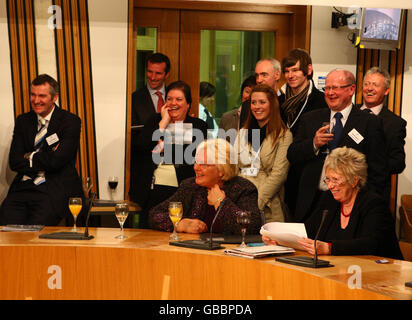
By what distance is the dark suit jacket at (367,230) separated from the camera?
2.77 meters

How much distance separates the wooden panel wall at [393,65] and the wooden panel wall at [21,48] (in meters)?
2.85

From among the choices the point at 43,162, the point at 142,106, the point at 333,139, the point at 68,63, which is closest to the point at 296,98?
the point at 333,139

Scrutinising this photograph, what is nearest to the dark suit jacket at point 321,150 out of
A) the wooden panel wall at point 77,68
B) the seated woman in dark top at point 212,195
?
the seated woman in dark top at point 212,195

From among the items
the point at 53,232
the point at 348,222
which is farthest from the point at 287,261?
the point at 53,232

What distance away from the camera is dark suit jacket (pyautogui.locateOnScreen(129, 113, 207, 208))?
178 inches

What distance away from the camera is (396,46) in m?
5.42

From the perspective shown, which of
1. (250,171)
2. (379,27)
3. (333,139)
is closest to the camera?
(333,139)

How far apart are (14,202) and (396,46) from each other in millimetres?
3462

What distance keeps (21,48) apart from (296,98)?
7.60 ft

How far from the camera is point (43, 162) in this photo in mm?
4371

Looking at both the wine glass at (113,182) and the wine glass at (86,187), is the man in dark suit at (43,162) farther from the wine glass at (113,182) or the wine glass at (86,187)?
the wine glass at (113,182)

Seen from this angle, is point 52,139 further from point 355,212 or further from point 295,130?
point 355,212

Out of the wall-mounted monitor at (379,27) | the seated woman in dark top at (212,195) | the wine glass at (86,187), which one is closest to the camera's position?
the seated woman in dark top at (212,195)

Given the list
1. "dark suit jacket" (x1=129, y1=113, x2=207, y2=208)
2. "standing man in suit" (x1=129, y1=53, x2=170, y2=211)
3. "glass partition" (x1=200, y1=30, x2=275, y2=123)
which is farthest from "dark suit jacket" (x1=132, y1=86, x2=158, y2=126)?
"glass partition" (x1=200, y1=30, x2=275, y2=123)
